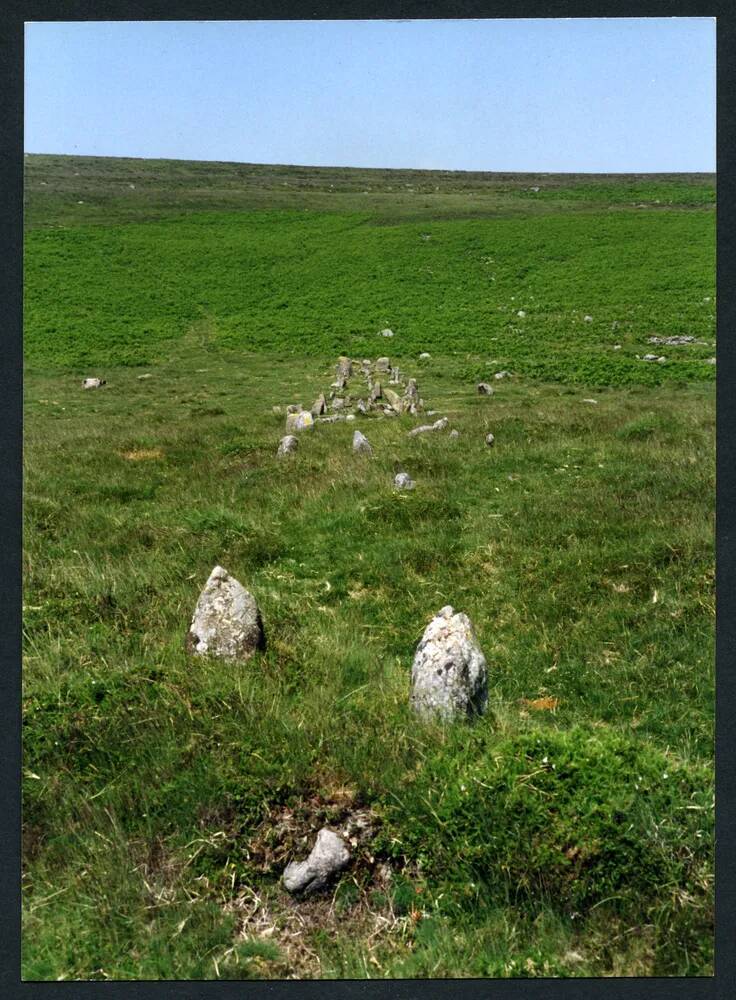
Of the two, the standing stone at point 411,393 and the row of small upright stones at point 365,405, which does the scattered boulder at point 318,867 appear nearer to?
the row of small upright stones at point 365,405

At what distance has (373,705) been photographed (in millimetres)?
5785

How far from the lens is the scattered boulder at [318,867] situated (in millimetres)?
4371

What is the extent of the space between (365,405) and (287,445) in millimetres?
7270

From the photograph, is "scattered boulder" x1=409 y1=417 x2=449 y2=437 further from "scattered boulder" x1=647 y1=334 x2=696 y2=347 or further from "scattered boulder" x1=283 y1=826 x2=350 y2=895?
"scattered boulder" x1=647 y1=334 x2=696 y2=347

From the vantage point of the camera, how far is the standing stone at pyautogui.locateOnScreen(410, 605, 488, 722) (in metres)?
5.59

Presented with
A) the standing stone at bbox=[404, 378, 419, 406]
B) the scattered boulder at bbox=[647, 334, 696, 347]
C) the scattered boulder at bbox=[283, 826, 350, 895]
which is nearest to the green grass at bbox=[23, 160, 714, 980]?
the scattered boulder at bbox=[283, 826, 350, 895]

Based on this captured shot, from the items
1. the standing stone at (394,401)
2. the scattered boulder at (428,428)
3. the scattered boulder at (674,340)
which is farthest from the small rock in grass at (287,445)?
the scattered boulder at (674,340)

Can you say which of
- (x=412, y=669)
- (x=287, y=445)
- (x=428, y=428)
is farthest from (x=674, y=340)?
(x=412, y=669)

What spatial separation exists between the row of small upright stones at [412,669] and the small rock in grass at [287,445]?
30.7ft

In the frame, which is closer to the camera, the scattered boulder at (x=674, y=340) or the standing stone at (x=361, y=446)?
the standing stone at (x=361, y=446)

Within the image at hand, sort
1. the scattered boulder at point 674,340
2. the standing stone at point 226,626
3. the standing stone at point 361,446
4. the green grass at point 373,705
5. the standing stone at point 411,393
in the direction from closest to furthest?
the green grass at point 373,705 → the standing stone at point 226,626 → the standing stone at point 361,446 → the standing stone at point 411,393 → the scattered boulder at point 674,340

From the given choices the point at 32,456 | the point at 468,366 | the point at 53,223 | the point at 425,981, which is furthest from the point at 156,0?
the point at 53,223

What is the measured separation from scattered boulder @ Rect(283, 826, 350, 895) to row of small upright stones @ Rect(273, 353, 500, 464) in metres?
8.88

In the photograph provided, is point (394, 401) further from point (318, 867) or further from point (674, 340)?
point (318, 867)
